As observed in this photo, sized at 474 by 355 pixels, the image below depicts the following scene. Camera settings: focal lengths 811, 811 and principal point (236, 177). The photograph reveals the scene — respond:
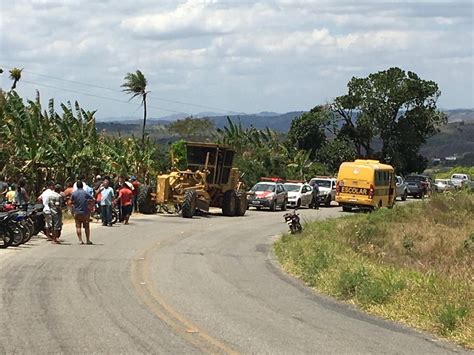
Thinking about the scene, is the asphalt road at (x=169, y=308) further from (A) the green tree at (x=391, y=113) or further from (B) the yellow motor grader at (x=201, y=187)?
(A) the green tree at (x=391, y=113)

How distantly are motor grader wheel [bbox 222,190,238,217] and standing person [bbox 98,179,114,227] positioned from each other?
881 centimetres

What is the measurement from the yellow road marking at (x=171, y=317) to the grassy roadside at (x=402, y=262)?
3.20 m

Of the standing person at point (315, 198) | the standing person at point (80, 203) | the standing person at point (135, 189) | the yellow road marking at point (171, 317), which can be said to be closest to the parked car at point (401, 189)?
the standing person at point (315, 198)

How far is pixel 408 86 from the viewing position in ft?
225

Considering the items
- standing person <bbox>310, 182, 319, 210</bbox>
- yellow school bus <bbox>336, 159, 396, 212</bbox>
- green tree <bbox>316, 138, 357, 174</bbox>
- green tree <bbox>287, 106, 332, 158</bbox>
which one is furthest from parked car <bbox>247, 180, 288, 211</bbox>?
green tree <bbox>287, 106, 332, 158</bbox>

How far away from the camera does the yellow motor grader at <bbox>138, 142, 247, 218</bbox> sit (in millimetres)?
33219

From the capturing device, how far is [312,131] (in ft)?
229

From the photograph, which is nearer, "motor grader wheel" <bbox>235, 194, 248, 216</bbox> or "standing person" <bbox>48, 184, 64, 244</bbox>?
"standing person" <bbox>48, 184, 64, 244</bbox>

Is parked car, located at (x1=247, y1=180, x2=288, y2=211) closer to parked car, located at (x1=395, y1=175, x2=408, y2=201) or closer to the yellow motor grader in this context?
the yellow motor grader

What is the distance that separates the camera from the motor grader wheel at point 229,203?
116 ft

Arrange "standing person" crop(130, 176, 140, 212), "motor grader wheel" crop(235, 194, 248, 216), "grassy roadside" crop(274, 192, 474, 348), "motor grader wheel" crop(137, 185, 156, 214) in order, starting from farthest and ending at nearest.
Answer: "motor grader wheel" crop(235, 194, 248, 216) < "motor grader wheel" crop(137, 185, 156, 214) < "standing person" crop(130, 176, 140, 212) < "grassy roadside" crop(274, 192, 474, 348)

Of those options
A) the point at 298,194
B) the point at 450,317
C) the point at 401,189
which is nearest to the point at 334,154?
the point at 401,189

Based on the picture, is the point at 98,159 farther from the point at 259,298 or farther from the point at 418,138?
the point at 418,138

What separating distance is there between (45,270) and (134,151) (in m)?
23.8
